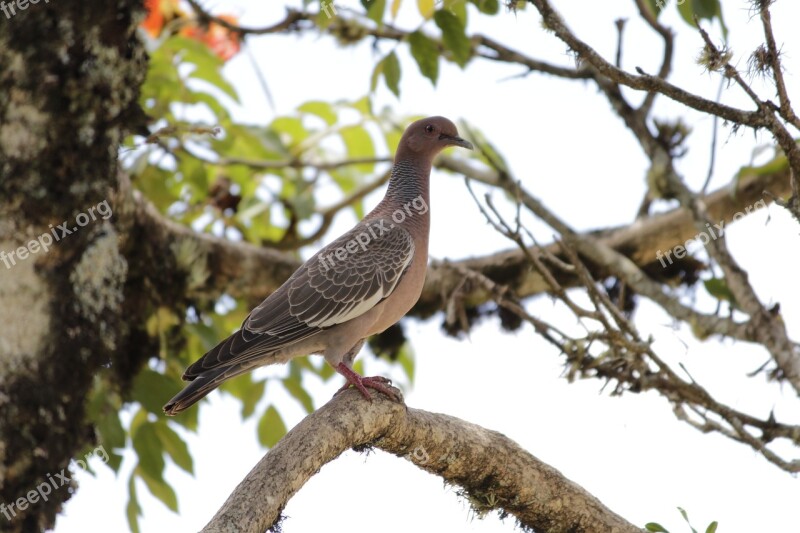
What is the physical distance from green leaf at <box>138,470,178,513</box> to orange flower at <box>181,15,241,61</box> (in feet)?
8.69

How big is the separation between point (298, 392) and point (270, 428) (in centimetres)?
25

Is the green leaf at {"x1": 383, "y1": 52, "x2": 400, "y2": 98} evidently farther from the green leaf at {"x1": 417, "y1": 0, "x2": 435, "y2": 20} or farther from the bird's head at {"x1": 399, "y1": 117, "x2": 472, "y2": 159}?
the bird's head at {"x1": 399, "y1": 117, "x2": 472, "y2": 159}

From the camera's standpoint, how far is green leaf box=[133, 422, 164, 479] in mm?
4879

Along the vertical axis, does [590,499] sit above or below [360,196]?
below

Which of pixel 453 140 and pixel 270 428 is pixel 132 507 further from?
pixel 453 140

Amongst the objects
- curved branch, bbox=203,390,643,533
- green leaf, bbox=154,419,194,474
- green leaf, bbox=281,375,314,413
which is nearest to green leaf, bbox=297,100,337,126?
green leaf, bbox=281,375,314,413

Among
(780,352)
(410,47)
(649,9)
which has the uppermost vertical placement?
(649,9)

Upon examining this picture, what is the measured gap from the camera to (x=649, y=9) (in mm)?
5598

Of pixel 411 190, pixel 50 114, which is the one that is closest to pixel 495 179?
pixel 411 190

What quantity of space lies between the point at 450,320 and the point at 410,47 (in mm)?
1484

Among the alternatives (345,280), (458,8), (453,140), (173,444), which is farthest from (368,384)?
(453,140)

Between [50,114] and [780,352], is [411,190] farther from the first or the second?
[50,114]

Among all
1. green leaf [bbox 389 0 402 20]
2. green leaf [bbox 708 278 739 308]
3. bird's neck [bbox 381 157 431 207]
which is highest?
green leaf [bbox 389 0 402 20]

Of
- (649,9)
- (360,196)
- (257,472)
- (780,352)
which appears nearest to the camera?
(257,472)
